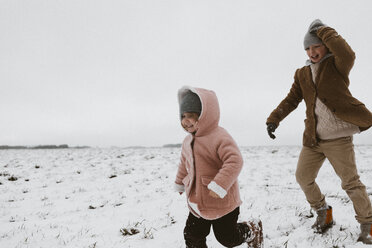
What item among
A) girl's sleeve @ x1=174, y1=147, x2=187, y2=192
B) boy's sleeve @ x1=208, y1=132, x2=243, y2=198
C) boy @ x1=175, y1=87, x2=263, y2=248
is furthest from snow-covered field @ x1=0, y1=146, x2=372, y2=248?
boy's sleeve @ x1=208, y1=132, x2=243, y2=198

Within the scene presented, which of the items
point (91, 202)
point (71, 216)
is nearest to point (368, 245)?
point (71, 216)

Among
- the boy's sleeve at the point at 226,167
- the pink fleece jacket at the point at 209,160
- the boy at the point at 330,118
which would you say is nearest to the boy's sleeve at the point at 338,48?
the boy at the point at 330,118

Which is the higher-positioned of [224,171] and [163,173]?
[224,171]

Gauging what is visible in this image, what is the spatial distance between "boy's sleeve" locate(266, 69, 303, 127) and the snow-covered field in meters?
1.41

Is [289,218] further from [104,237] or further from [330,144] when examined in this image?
[104,237]

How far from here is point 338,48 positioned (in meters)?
2.26

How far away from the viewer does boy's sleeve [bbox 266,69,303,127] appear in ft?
9.84

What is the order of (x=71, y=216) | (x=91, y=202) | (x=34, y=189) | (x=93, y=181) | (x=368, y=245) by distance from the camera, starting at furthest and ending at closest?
(x=93, y=181), (x=34, y=189), (x=91, y=202), (x=71, y=216), (x=368, y=245)

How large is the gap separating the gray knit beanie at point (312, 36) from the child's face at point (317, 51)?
1.5 inches

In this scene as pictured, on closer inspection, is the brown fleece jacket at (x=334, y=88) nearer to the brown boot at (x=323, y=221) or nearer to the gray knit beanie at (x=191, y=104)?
the brown boot at (x=323, y=221)

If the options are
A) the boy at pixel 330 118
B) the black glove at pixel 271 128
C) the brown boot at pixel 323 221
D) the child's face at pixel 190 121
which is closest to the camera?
the child's face at pixel 190 121

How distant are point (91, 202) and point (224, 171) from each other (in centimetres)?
375

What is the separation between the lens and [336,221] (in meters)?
3.08

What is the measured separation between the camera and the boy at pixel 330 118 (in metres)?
2.36
